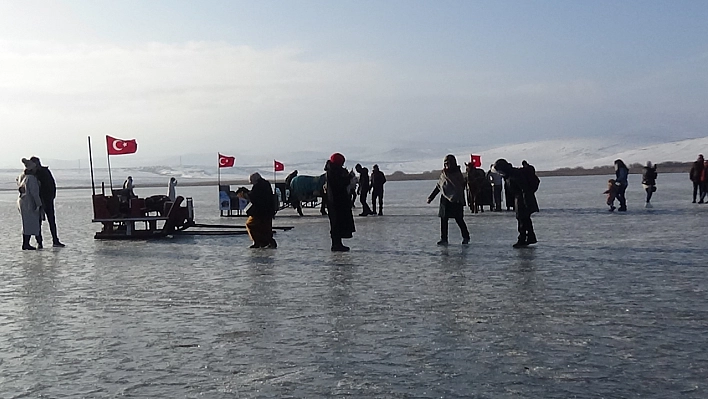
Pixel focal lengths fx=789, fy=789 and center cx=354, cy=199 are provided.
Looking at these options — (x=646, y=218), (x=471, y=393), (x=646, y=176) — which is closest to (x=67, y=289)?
(x=471, y=393)

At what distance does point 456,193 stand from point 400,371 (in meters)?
9.29

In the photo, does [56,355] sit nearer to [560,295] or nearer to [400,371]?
[400,371]

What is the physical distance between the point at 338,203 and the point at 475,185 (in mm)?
11990

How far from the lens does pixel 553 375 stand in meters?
5.41

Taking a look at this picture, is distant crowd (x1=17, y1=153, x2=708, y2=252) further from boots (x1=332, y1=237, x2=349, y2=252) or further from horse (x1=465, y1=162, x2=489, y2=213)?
horse (x1=465, y1=162, x2=489, y2=213)

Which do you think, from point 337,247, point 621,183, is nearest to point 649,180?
point 621,183

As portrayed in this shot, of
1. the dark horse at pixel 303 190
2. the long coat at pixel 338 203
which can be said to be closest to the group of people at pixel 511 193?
the long coat at pixel 338 203

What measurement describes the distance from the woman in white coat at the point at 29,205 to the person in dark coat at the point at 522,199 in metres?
9.21

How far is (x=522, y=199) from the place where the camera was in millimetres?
13945

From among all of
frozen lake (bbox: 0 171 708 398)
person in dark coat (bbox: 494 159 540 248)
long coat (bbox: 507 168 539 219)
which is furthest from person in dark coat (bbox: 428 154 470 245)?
long coat (bbox: 507 168 539 219)

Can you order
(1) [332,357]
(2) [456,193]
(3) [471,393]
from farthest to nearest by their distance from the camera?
1. (2) [456,193]
2. (1) [332,357]
3. (3) [471,393]

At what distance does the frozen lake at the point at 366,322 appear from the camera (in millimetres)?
5363

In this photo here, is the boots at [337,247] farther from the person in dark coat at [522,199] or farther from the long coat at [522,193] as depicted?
the long coat at [522,193]

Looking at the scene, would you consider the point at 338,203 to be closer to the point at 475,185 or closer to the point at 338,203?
the point at 338,203
